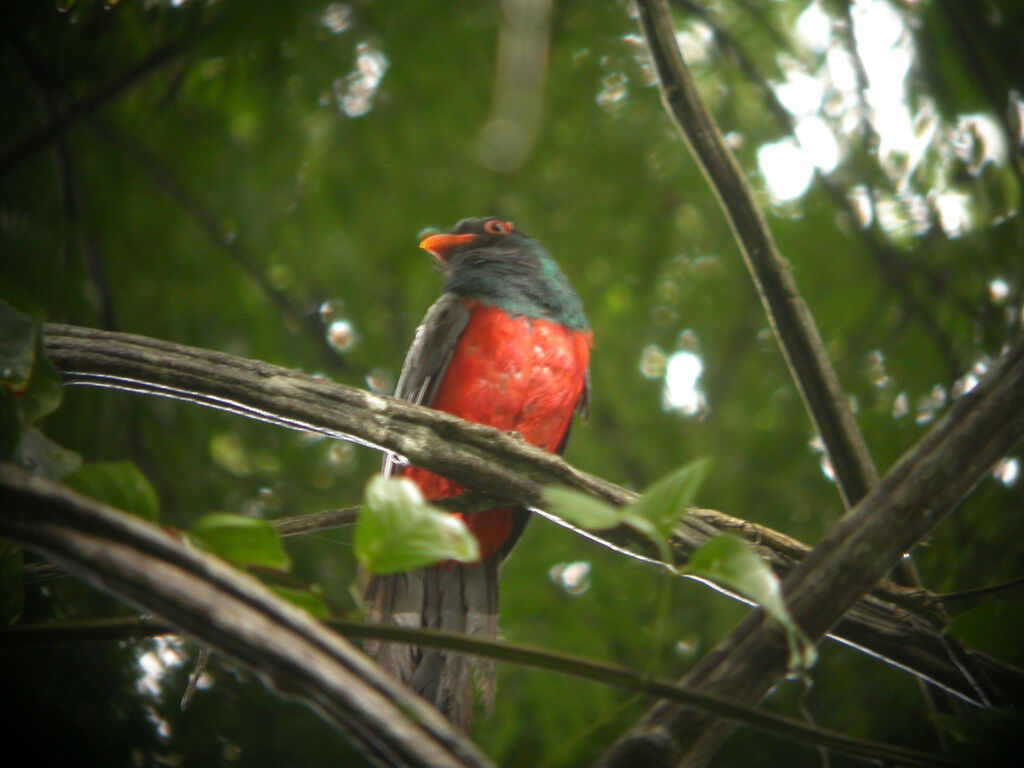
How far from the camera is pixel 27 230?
11.7ft

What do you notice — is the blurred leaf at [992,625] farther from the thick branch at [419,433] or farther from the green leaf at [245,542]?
the green leaf at [245,542]

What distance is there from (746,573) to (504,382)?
8.78ft

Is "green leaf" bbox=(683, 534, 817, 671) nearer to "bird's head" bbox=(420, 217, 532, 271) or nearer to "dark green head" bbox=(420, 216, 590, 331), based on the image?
"dark green head" bbox=(420, 216, 590, 331)

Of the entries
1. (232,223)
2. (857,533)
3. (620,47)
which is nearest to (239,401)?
(857,533)

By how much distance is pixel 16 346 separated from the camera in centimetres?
158

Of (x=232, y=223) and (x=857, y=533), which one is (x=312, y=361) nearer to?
(x=232, y=223)

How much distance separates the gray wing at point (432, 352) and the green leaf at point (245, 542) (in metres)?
2.55

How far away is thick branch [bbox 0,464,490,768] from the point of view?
3.41 feet

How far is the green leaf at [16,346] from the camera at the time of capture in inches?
61.0

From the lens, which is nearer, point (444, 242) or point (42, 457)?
point (42, 457)

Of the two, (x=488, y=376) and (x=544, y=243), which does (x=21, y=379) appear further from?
(x=544, y=243)

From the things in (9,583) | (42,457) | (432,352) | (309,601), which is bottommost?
(309,601)


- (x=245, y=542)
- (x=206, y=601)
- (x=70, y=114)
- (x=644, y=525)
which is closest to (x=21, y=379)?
(x=245, y=542)

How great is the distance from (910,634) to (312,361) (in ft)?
9.92
